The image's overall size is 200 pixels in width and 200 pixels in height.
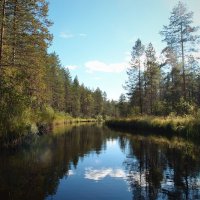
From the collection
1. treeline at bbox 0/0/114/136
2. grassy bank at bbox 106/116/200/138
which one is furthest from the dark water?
grassy bank at bbox 106/116/200/138

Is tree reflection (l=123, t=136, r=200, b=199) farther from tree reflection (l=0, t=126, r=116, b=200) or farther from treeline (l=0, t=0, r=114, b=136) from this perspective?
treeline (l=0, t=0, r=114, b=136)

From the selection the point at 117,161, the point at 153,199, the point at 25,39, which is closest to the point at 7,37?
the point at 25,39

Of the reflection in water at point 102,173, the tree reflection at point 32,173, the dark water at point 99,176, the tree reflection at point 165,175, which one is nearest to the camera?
the tree reflection at point 165,175

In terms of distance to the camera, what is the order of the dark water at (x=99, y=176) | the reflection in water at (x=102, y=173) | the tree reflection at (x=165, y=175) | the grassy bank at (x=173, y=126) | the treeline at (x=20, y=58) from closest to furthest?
the tree reflection at (x=165, y=175) → the dark water at (x=99, y=176) → the reflection in water at (x=102, y=173) → the treeline at (x=20, y=58) → the grassy bank at (x=173, y=126)

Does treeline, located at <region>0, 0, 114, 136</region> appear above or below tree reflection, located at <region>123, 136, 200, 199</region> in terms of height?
above

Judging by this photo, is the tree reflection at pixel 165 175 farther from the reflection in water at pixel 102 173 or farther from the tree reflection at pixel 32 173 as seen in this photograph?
the tree reflection at pixel 32 173

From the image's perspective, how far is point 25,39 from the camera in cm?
2672

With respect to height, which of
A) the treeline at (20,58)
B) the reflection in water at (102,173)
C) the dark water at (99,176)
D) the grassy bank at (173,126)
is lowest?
the reflection in water at (102,173)

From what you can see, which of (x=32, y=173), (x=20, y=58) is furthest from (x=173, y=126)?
(x=32, y=173)

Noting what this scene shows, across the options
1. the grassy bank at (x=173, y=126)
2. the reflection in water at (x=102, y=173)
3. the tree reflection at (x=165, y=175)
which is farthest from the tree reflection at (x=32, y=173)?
the grassy bank at (x=173, y=126)

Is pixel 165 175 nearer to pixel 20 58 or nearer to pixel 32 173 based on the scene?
pixel 32 173

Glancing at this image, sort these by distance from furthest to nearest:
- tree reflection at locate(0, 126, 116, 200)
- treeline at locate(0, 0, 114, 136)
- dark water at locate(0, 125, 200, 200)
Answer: treeline at locate(0, 0, 114, 136)
tree reflection at locate(0, 126, 116, 200)
dark water at locate(0, 125, 200, 200)

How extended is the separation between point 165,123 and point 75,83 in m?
99.6

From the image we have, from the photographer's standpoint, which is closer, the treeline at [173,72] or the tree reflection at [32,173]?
the tree reflection at [32,173]
